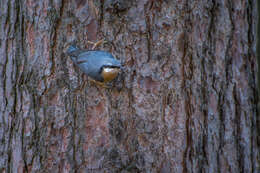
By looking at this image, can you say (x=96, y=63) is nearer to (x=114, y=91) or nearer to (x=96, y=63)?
(x=96, y=63)

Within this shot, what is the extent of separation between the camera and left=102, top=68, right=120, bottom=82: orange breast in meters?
1.66

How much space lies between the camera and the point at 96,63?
5.52 feet

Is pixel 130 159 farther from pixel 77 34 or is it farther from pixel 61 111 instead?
pixel 77 34

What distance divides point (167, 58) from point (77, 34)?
524mm

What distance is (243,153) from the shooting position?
6.16ft

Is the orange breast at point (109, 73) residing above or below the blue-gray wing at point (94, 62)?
below

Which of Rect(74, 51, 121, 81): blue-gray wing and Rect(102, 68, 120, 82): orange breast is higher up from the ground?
Rect(74, 51, 121, 81): blue-gray wing

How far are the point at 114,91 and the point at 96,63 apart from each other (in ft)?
0.61

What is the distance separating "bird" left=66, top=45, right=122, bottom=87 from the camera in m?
1.66

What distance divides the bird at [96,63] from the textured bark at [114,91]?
0.15 ft

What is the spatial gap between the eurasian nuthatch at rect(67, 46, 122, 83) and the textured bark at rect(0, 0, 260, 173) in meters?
0.05

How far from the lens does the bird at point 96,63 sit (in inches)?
65.2

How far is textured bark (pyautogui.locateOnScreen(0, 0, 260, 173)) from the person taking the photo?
1707 millimetres

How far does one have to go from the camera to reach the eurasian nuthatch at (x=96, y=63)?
166cm
